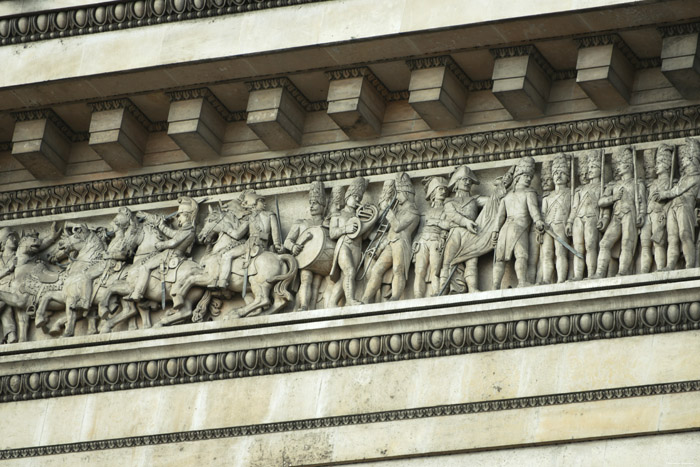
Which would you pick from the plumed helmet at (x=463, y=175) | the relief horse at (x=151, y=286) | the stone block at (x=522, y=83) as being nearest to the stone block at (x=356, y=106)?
the plumed helmet at (x=463, y=175)

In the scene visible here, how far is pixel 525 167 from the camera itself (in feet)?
43.6

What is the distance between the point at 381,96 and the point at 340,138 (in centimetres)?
41


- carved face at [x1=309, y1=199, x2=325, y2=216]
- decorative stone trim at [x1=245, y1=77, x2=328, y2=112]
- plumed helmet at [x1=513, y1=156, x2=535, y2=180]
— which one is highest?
decorative stone trim at [x1=245, y1=77, x2=328, y2=112]

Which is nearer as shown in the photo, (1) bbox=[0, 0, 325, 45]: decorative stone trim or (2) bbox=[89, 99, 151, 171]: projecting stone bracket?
(1) bbox=[0, 0, 325, 45]: decorative stone trim

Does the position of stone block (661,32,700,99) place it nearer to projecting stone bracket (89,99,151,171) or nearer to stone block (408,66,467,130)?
stone block (408,66,467,130)

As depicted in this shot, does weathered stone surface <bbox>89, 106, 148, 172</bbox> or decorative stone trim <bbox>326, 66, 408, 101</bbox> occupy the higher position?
decorative stone trim <bbox>326, 66, 408, 101</bbox>

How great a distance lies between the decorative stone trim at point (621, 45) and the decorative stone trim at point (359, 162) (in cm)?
34

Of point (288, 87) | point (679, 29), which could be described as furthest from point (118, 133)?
point (679, 29)

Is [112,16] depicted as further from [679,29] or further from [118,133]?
[679,29]

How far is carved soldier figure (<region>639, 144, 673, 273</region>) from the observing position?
12625 mm

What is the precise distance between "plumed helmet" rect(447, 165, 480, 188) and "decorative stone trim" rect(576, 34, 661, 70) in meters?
1.09

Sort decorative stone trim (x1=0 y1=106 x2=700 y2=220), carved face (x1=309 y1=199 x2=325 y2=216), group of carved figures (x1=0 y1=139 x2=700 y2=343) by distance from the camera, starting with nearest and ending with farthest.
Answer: group of carved figures (x1=0 y1=139 x2=700 y2=343)
decorative stone trim (x1=0 y1=106 x2=700 y2=220)
carved face (x1=309 y1=199 x2=325 y2=216)

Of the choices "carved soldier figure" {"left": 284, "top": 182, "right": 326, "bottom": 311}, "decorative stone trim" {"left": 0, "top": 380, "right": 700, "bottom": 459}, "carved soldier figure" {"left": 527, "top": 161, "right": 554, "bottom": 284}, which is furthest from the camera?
"carved soldier figure" {"left": 284, "top": 182, "right": 326, "bottom": 311}

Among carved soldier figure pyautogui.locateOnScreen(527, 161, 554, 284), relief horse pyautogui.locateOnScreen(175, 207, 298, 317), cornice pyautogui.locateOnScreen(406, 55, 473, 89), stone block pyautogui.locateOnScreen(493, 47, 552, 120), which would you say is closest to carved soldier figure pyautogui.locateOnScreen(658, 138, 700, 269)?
carved soldier figure pyautogui.locateOnScreen(527, 161, 554, 284)
